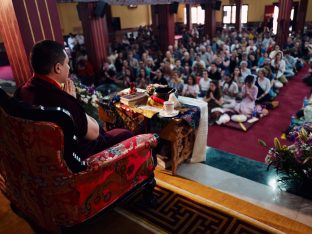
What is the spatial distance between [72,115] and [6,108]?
340mm

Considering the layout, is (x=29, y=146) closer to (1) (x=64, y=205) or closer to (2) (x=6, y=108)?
(2) (x=6, y=108)

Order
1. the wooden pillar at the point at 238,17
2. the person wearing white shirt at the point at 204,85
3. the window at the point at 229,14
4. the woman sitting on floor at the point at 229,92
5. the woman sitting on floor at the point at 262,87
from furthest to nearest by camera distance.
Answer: the window at the point at 229,14 → the wooden pillar at the point at 238,17 → the person wearing white shirt at the point at 204,85 → the woman sitting on floor at the point at 262,87 → the woman sitting on floor at the point at 229,92

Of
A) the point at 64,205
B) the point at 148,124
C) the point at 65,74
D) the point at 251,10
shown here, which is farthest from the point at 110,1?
the point at 251,10

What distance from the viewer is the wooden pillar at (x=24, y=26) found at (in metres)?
2.77

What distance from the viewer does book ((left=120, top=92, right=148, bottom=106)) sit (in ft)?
8.13

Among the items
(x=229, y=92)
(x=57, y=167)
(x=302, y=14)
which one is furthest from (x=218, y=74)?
(x=302, y=14)

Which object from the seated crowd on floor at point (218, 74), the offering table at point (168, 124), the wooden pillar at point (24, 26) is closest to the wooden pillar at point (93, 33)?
the seated crowd on floor at point (218, 74)

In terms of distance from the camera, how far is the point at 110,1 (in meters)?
6.82

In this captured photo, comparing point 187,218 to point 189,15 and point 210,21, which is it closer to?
point 210,21

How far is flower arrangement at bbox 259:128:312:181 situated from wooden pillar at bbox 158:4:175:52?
26.1 feet

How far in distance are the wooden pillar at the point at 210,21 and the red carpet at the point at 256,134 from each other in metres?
7.05

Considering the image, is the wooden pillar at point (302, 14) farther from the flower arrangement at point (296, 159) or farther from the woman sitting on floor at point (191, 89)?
the flower arrangement at point (296, 159)

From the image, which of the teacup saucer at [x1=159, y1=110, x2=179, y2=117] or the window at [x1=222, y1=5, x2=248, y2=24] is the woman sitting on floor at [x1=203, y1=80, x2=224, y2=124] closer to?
the teacup saucer at [x1=159, y1=110, x2=179, y2=117]

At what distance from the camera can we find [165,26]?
959cm
